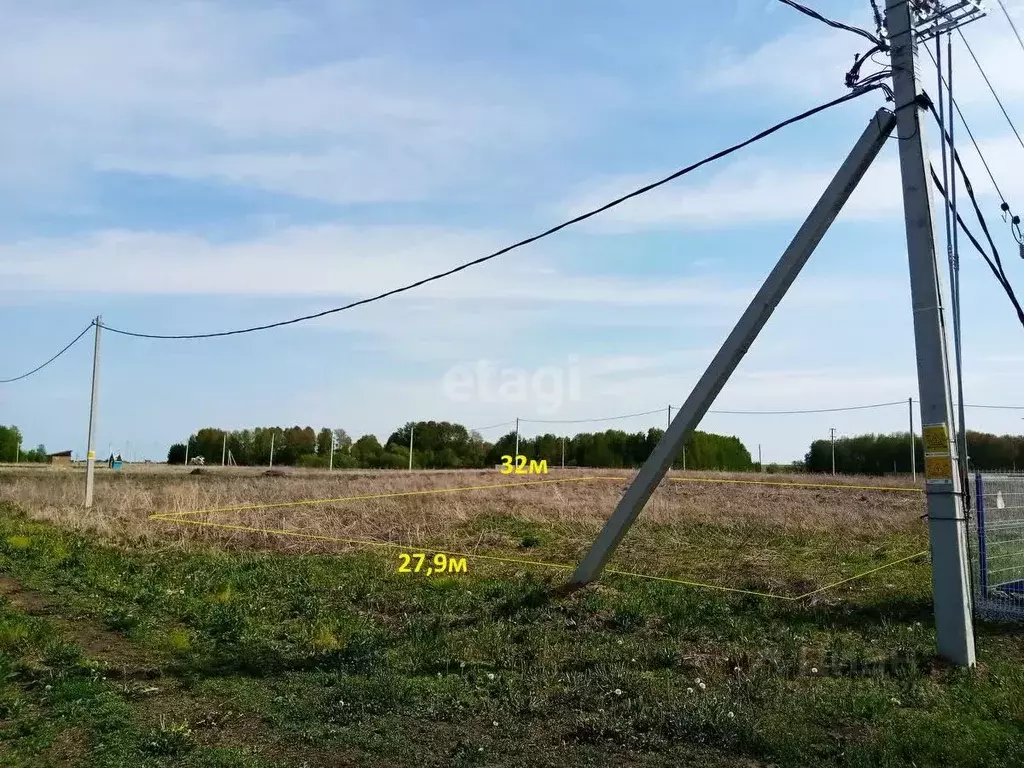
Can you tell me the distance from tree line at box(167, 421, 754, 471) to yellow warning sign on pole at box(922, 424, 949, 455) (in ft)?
154

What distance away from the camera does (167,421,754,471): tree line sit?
6109 cm

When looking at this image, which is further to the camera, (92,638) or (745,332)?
(745,332)

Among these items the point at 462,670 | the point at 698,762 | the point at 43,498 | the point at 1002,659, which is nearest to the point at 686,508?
the point at 1002,659

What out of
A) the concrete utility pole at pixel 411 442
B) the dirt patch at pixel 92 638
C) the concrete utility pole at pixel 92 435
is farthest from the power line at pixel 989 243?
the concrete utility pole at pixel 411 442

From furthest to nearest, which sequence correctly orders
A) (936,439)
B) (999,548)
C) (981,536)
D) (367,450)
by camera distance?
1. (367,450)
2. (999,548)
3. (981,536)
4. (936,439)

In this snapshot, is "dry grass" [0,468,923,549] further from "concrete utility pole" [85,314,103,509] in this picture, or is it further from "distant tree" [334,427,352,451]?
"distant tree" [334,427,352,451]

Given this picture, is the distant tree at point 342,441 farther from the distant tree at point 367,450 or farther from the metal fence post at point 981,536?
the metal fence post at point 981,536

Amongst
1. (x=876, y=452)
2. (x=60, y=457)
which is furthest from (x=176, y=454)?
(x=876, y=452)

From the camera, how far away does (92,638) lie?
7648 mm

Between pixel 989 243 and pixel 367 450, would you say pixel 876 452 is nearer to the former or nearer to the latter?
pixel 367 450

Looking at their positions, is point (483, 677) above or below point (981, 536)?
below

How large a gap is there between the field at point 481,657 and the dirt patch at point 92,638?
0.04 meters

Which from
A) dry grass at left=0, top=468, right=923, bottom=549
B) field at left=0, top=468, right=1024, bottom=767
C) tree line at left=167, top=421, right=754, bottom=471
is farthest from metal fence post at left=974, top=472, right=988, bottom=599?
tree line at left=167, top=421, right=754, bottom=471

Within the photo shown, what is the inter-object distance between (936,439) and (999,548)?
3.06 m
